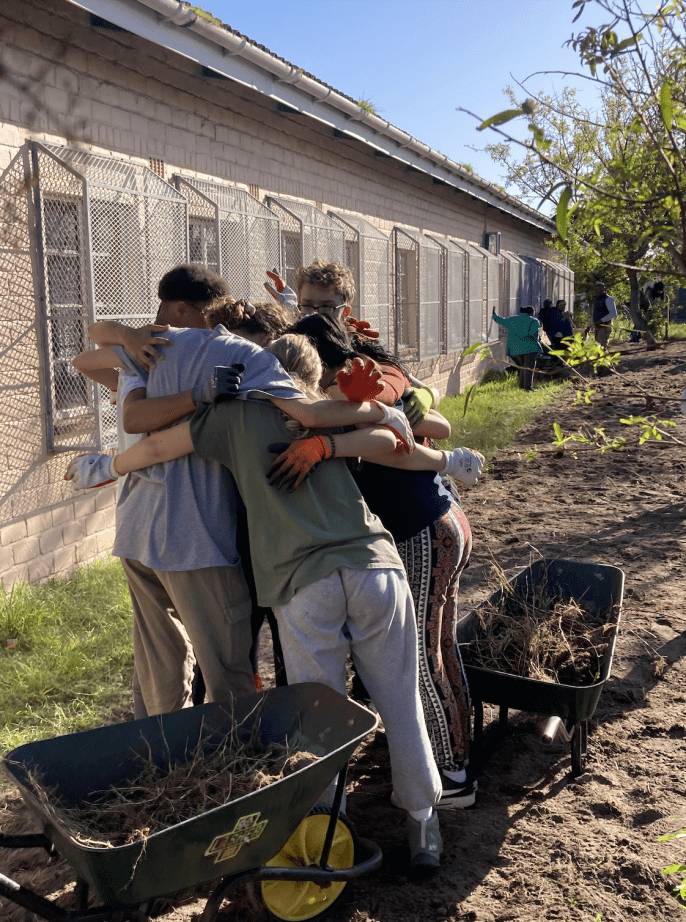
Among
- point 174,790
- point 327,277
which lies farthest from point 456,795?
point 327,277

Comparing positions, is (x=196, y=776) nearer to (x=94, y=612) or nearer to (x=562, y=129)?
(x=562, y=129)

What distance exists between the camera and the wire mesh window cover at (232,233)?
6.87m

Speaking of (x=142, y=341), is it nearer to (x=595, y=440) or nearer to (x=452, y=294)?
(x=595, y=440)


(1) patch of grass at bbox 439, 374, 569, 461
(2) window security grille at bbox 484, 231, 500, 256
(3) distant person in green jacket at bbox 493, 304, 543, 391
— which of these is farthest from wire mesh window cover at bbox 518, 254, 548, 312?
(3) distant person in green jacket at bbox 493, 304, 543, 391

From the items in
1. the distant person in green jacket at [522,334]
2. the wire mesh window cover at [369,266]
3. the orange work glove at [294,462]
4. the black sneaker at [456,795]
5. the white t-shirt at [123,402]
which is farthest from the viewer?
the distant person in green jacket at [522,334]

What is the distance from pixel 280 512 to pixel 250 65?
221 inches

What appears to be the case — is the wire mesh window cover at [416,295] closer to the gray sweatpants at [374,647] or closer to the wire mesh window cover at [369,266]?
the wire mesh window cover at [369,266]

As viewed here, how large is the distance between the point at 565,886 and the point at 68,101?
5.37 m

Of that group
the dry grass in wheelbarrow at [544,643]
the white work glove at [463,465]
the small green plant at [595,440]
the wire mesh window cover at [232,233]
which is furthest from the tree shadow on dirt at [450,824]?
the wire mesh window cover at [232,233]

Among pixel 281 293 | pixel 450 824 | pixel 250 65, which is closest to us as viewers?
pixel 450 824

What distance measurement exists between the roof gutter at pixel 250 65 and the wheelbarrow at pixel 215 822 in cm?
181

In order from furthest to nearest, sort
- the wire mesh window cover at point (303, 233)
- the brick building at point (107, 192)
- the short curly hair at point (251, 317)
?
the wire mesh window cover at point (303, 233) < the brick building at point (107, 192) < the short curly hair at point (251, 317)

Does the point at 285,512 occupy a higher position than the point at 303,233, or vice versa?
the point at 303,233

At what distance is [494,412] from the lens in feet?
44.4
